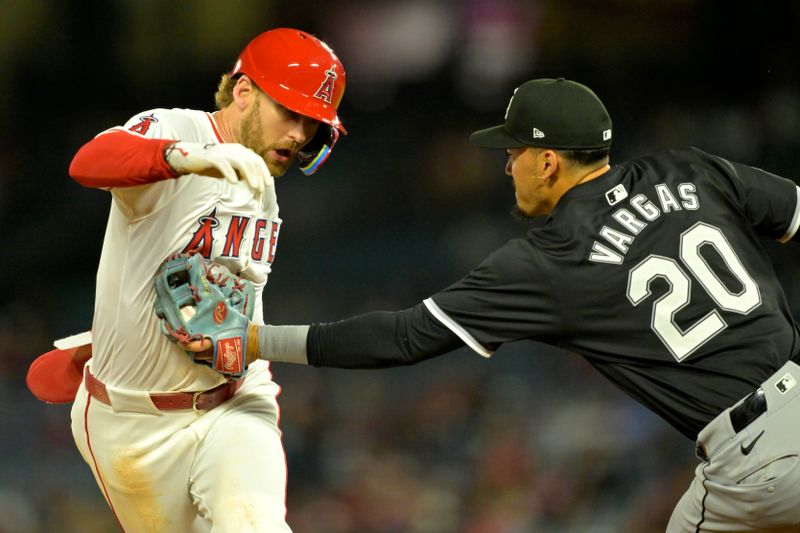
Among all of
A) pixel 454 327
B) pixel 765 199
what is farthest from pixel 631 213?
pixel 454 327

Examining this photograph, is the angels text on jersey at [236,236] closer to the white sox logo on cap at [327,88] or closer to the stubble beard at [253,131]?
the stubble beard at [253,131]

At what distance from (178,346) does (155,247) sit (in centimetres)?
30


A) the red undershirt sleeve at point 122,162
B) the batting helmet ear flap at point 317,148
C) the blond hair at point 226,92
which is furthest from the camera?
the batting helmet ear flap at point 317,148

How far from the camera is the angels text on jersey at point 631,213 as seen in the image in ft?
9.18

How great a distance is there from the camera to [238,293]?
3.02 m

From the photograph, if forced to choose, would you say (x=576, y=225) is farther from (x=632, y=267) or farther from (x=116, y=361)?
(x=116, y=361)

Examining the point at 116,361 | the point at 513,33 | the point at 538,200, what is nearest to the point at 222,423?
the point at 116,361

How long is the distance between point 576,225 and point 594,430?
11.2 feet

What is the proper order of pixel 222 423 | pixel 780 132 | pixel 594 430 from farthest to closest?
pixel 780 132 < pixel 594 430 < pixel 222 423

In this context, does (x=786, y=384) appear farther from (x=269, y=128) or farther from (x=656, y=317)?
(x=269, y=128)

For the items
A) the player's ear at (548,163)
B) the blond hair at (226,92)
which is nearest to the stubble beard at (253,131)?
the blond hair at (226,92)

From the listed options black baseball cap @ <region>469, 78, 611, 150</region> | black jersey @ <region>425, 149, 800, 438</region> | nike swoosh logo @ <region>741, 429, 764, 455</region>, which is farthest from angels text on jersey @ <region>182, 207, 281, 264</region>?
nike swoosh logo @ <region>741, 429, 764, 455</region>

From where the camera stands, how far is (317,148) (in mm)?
3459

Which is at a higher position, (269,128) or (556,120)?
(556,120)
